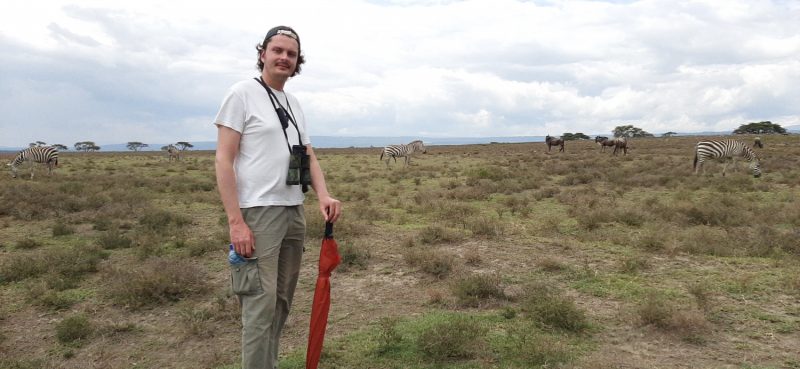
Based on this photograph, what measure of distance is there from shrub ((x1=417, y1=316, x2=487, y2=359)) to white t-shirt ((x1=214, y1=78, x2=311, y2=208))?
6.80 ft

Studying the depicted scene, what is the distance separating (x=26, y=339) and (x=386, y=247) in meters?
5.06

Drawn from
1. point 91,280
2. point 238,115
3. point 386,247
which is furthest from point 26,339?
point 386,247

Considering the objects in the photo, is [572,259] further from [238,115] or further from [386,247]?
[238,115]

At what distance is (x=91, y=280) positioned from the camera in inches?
245

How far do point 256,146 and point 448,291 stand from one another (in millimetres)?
3669

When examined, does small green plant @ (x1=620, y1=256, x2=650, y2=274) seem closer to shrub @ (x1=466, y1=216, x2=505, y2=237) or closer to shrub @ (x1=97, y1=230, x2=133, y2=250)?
shrub @ (x1=466, y1=216, x2=505, y2=237)

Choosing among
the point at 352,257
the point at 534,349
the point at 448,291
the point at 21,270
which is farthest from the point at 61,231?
the point at 534,349

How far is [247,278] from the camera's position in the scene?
8.68 ft

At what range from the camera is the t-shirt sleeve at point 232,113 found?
256 centimetres

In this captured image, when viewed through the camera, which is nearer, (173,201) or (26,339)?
(26,339)

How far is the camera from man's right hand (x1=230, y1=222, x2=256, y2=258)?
8.36 feet

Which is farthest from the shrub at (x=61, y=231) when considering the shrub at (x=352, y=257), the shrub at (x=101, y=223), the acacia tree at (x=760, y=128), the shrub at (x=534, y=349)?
the acacia tree at (x=760, y=128)

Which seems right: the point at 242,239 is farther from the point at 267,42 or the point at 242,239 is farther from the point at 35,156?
the point at 35,156

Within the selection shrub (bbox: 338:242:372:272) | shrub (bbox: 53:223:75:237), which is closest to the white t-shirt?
shrub (bbox: 338:242:372:272)
